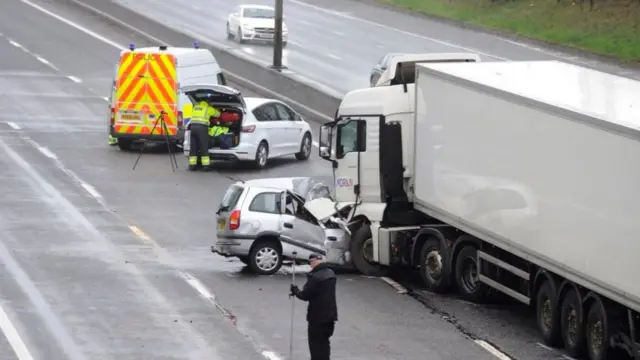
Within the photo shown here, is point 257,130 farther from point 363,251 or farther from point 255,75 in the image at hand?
point 255,75

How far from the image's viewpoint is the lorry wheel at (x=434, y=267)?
70.8 ft

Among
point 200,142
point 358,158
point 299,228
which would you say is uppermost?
point 358,158

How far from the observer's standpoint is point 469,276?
835 inches

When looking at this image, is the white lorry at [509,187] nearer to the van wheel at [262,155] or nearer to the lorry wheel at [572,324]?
the lorry wheel at [572,324]

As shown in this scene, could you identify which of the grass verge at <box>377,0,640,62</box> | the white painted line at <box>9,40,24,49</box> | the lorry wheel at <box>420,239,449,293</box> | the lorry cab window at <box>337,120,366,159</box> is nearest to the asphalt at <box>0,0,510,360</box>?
the lorry wheel at <box>420,239,449,293</box>

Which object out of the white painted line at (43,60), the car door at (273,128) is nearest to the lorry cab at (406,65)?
the car door at (273,128)

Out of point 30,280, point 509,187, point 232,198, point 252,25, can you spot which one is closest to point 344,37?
point 252,25

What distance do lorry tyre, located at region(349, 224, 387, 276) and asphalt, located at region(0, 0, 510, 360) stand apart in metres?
0.24

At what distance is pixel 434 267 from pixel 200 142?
37.1 ft

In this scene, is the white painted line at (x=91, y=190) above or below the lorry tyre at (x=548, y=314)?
below

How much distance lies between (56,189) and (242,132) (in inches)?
204

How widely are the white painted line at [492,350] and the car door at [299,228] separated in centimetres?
475

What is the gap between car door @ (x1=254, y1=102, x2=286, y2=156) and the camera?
33.4 meters

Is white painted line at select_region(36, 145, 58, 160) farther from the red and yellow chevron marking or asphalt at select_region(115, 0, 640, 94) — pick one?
asphalt at select_region(115, 0, 640, 94)
